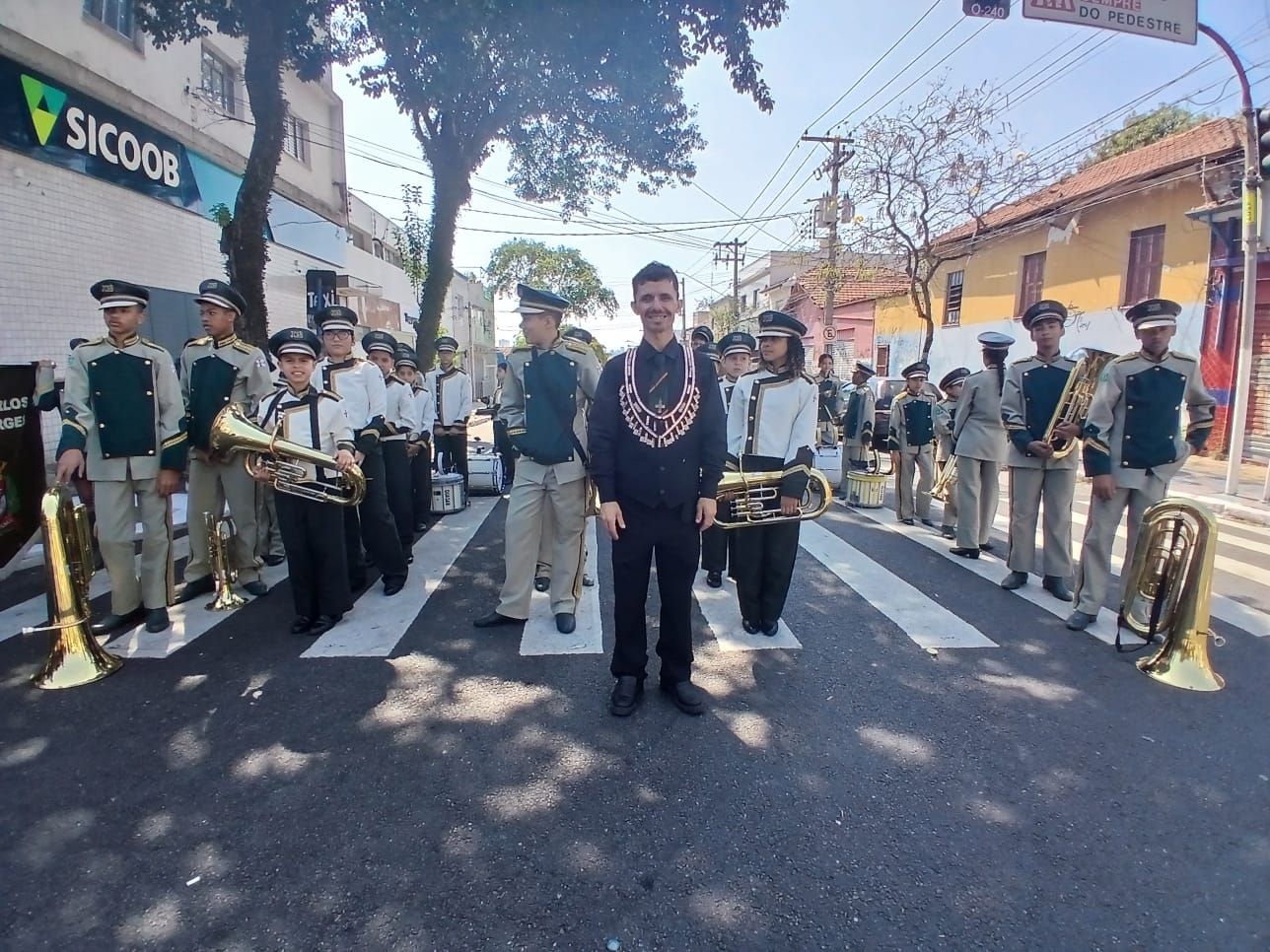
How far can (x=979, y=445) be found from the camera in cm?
647

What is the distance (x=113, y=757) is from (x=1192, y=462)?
57.1 feet

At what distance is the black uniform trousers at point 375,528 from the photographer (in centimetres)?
542

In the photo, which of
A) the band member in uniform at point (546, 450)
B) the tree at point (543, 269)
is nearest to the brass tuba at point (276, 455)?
the band member in uniform at point (546, 450)

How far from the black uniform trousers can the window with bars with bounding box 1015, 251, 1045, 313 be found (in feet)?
61.7

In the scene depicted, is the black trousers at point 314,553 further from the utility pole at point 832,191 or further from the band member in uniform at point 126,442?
the utility pole at point 832,191

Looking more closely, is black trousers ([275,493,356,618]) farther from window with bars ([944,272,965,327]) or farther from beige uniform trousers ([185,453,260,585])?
window with bars ([944,272,965,327])

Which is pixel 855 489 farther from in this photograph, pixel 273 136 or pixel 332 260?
pixel 332 260

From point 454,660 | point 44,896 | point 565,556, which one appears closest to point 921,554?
point 565,556

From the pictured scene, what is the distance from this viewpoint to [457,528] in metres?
7.70

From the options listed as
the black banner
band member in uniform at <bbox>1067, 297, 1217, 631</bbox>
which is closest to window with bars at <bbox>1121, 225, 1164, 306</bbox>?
band member in uniform at <bbox>1067, 297, 1217, 631</bbox>

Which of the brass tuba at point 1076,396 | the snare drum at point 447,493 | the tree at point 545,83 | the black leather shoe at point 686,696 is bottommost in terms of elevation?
the black leather shoe at point 686,696

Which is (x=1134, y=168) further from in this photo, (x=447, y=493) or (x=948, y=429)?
(x=447, y=493)

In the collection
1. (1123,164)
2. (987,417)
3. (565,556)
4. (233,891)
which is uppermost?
(1123,164)

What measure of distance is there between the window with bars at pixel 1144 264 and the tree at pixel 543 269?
4619 cm
